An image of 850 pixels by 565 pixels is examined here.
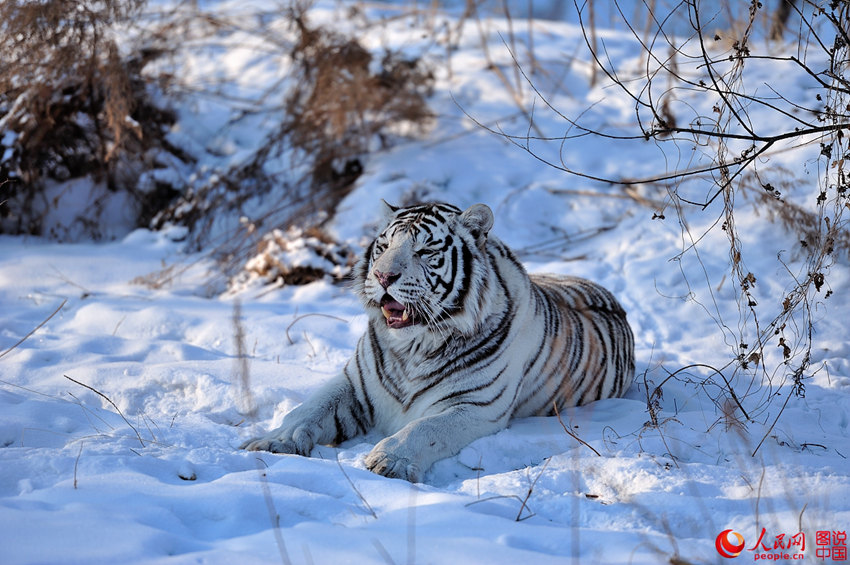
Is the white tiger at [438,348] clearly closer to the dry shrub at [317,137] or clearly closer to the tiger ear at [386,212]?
the tiger ear at [386,212]

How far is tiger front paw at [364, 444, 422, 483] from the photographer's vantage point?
308 cm

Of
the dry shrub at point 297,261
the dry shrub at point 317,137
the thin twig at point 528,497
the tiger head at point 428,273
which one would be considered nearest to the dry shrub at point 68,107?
the dry shrub at point 317,137

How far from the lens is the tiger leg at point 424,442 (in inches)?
122

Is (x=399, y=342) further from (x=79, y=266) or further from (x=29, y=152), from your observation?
(x=29, y=152)

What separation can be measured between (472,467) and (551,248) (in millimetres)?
4053

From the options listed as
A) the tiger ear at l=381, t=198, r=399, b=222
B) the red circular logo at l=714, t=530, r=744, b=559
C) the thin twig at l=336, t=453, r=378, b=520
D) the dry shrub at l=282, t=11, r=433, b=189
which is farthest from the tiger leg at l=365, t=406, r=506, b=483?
the dry shrub at l=282, t=11, r=433, b=189

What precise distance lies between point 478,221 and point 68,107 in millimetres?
5758

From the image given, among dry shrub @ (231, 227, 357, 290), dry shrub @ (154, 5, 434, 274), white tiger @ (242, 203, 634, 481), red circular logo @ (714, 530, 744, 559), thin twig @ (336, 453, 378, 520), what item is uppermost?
dry shrub @ (154, 5, 434, 274)

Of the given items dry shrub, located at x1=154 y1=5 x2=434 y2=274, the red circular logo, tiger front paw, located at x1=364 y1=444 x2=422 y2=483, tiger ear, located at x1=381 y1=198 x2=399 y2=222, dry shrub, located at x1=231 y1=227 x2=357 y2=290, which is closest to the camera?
the red circular logo

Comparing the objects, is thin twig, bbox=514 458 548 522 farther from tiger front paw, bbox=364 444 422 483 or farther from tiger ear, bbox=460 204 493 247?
tiger ear, bbox=460 204 493 247

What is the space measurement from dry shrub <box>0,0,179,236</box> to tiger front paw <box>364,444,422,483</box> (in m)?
5.05

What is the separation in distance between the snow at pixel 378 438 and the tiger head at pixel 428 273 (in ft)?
1.51

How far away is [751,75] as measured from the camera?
844 centimetres

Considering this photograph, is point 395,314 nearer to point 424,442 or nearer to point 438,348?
point 438,348
